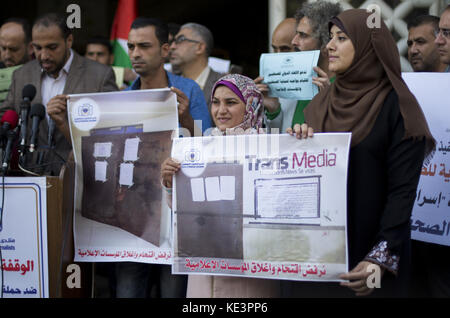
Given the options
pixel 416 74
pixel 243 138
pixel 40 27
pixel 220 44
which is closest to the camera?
pixel 243 138

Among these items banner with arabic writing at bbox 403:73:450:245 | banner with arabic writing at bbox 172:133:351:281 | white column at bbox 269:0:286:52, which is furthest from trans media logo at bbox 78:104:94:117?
white column at bbox 269:0:286:52

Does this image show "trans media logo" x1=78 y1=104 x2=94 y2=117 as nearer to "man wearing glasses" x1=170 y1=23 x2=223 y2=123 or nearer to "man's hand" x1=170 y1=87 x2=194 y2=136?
"man's hand" x1=170 y1=87 x2=194 y2=136

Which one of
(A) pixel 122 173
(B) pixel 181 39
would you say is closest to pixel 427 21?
(B) pixel 181 39

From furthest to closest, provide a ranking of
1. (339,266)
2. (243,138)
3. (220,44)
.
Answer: (220,44), (243,138), (339,266)

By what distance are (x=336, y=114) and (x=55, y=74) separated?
7.70ft

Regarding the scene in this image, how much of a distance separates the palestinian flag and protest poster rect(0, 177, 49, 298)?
11.2 ft

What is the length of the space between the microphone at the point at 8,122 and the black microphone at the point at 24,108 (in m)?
0.04

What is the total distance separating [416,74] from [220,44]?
286 inches

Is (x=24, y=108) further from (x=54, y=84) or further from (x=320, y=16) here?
(x=320, y=16)

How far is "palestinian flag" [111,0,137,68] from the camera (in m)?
7.39

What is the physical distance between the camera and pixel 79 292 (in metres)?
4.37

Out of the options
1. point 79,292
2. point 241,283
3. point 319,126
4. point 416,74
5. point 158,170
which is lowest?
point 79,292

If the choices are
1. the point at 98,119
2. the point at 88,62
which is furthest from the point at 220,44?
the point at 98,119
